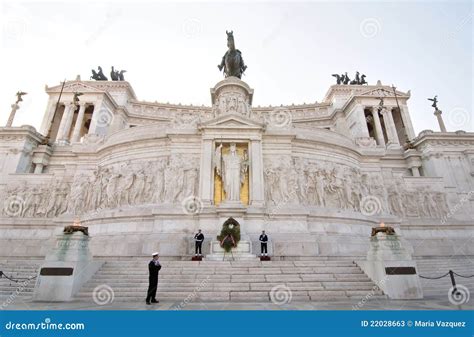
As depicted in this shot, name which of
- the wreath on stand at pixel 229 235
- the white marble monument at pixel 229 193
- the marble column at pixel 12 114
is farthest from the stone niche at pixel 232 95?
the marble column at pixel 12 114

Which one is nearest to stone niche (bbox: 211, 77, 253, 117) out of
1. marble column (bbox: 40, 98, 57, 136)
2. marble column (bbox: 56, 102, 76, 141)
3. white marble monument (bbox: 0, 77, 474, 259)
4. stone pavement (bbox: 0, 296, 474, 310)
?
white marble monument (bbox: 0, 77, 474, 259)

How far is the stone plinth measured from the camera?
45.8ft

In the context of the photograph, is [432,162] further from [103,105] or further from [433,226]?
[103,105]

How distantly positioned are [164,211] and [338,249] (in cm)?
1087

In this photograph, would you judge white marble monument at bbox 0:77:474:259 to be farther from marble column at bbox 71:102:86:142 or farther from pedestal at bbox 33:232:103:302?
marble column at bbox 71:102:86:142

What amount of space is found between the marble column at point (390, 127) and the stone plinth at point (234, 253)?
4098 centimetres

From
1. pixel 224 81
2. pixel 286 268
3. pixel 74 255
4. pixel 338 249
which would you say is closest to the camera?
pixel 74 255

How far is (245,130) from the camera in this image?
19.0 meters

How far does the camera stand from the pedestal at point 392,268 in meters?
9.23

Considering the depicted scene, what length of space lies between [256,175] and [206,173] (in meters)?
3.32

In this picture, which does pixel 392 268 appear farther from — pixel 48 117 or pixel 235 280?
pixel 48 117

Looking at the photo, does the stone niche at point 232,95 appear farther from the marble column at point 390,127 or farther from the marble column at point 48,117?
the marble column at point 48,117

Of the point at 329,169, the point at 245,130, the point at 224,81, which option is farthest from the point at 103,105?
the point at 329,169
